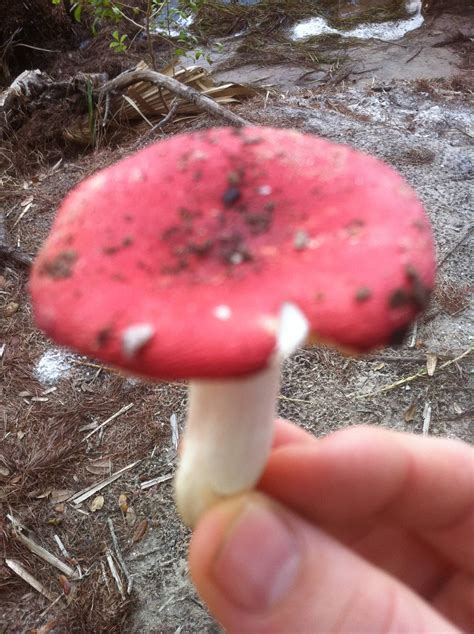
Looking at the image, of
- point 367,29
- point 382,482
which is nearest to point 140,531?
point 382,482

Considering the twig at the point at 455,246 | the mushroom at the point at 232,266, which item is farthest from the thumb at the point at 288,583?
the twig at the point at 455,246

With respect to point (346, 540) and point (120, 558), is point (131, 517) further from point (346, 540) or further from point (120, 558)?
point (346, 540)

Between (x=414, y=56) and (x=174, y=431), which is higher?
(x=174, y=431)

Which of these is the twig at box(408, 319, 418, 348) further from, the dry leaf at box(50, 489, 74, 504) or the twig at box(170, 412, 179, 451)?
the dry leaf at box(50, 489, 74, 504)

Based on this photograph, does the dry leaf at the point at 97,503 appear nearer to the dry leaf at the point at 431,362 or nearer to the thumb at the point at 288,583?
the thumb at the point at 288,583

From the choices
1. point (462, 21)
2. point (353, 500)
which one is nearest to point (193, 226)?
point (353, 500)

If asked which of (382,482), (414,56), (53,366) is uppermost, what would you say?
(382,482)

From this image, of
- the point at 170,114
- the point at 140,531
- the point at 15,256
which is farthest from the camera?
the point at 170,114
